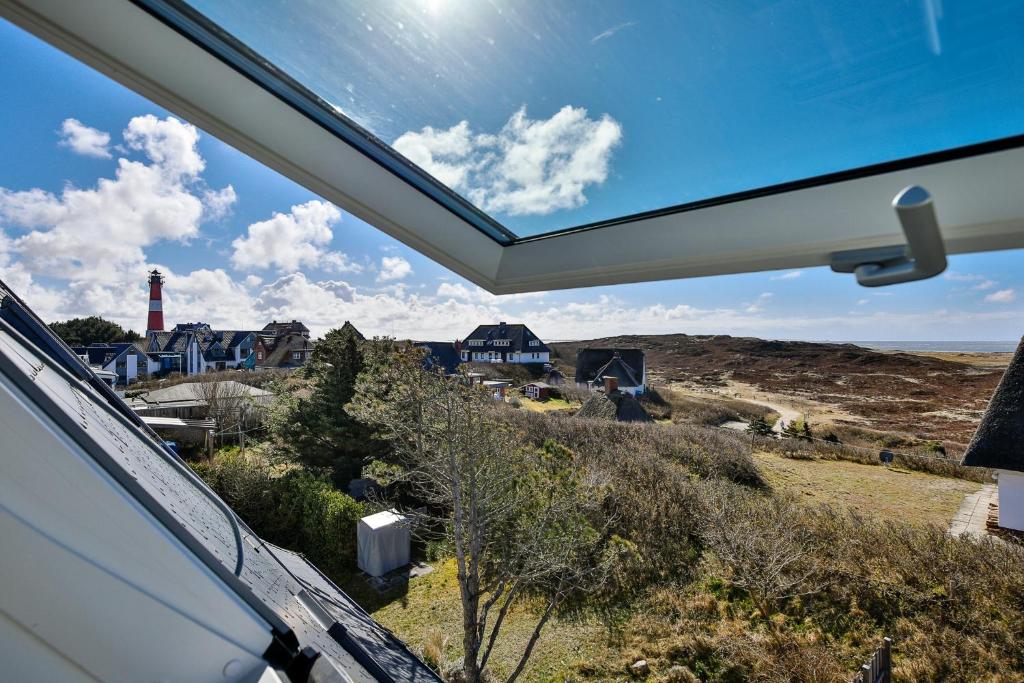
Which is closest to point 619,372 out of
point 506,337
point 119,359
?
point 506,337

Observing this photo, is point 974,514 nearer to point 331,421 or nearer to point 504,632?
point 504,632

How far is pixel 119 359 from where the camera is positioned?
1019 centimetres

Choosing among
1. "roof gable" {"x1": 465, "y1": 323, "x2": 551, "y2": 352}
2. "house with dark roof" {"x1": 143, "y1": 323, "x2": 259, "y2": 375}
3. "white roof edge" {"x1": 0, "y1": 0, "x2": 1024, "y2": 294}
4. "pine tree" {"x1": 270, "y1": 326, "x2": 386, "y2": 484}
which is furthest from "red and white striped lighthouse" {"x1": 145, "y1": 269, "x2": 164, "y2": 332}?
"white roof edge" {"x1": 0, "y1": 0, "x2": 1024, "y2": 294}

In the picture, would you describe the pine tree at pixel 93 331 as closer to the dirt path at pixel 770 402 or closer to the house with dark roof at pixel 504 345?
the house with dark roof at pixel 504 345

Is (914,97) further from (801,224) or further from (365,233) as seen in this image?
(365,233)

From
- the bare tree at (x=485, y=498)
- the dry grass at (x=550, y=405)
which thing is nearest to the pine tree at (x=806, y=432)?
the bare tree at (x=485, y=498)

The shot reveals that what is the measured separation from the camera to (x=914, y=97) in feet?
1.43

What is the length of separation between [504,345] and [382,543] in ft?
10.7

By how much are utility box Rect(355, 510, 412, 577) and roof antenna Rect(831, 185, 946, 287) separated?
3.62 meters

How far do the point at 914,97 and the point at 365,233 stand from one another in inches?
39.8

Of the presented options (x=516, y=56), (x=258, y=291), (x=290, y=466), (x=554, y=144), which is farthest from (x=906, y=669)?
(x=258, y=291)

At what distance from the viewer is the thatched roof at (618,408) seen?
4.57 m

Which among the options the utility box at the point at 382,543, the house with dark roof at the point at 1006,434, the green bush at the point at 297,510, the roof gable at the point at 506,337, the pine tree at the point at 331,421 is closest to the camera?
the house with dark roof at the point at 1006,434

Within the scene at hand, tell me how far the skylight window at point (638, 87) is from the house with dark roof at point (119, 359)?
1307 centimetres
